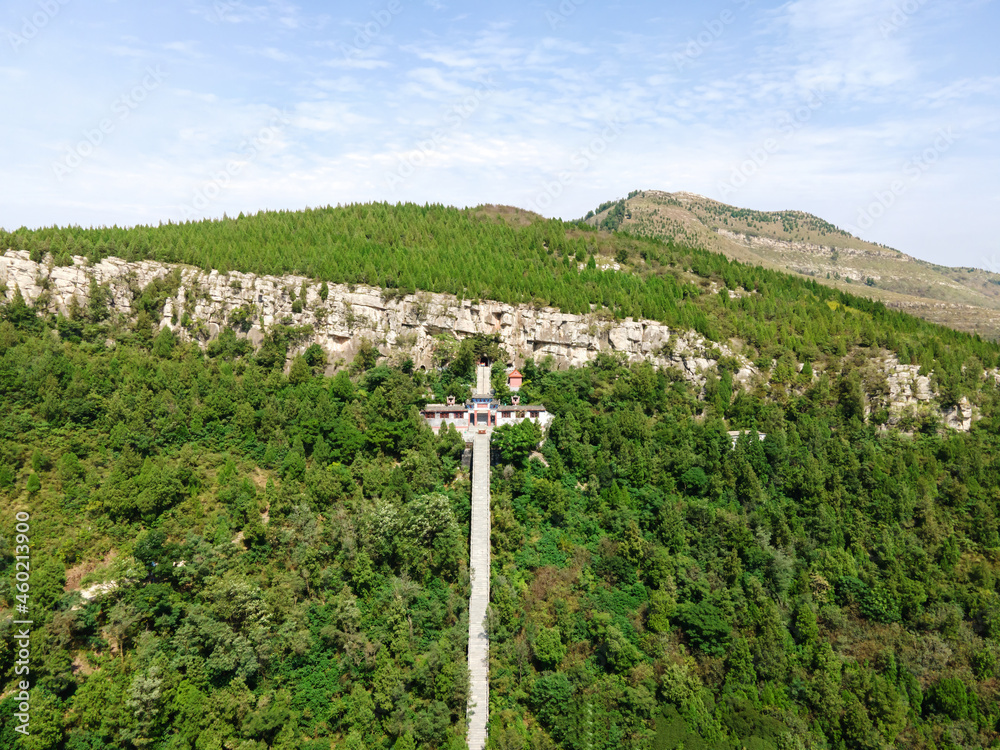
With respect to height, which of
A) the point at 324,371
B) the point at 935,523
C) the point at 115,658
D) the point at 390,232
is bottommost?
the point at 115,658

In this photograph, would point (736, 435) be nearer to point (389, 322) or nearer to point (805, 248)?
point (389, 322)

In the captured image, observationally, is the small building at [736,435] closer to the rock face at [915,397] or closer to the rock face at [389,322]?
the rock face at [389,322]

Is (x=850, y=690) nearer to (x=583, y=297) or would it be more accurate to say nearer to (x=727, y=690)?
(x=727, y=690)

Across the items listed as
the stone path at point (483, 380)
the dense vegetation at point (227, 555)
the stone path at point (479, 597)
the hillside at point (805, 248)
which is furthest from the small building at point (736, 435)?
the hillside at point (805, 248)

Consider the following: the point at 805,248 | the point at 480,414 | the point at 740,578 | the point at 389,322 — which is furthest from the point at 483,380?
the point at 805,248

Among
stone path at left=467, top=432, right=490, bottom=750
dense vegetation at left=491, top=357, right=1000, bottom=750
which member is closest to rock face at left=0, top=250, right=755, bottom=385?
dense vegetation at left=491, top=357, right=1000, bottom=750

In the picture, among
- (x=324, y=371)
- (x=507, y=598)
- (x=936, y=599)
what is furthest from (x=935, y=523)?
(x=324, y=371)

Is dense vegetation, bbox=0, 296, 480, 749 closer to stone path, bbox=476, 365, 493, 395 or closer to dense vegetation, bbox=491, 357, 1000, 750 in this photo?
dense vegetation, bbox=491, 357, 1000, 750
